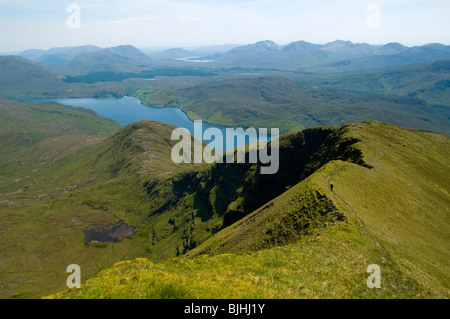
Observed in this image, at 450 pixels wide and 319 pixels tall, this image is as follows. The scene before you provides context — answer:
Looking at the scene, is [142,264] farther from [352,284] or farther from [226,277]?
[352,284]

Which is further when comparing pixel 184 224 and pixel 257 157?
pixel 184 224

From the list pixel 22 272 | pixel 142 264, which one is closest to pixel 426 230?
pixel 142 264

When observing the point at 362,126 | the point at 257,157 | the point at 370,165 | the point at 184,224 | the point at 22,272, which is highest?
the point at 362,126
